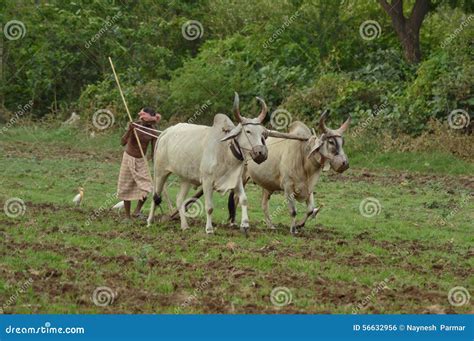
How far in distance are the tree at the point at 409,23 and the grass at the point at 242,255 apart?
8.25 meters

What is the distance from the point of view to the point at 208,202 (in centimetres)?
1273

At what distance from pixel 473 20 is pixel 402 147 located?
4446mm

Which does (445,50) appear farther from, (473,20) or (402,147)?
(402,147)

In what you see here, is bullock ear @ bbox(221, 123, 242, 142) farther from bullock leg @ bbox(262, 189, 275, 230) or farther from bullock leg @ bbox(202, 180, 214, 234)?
bullock leg @ bbox(262, 189, 275, 230)

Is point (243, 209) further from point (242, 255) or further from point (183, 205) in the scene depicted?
point (242, 255)

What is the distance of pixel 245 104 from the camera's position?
1069 inches

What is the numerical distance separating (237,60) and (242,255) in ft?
60.0

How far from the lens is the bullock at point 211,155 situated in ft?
41.0

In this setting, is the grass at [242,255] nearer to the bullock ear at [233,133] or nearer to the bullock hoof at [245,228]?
the bullock hoof at [245,228]

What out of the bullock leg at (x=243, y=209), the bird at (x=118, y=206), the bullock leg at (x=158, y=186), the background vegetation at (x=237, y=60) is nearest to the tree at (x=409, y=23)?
the background vegetation at (x=237, y=60)

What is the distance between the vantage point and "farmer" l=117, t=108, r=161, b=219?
1404cm

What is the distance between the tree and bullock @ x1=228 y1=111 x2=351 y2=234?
13467 mm

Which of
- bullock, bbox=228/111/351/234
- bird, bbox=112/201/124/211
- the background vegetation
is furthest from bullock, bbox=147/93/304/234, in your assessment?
the background vegetation

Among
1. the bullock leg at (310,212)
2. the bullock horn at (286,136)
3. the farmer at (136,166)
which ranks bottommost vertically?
the bullock leg at (310,212)
